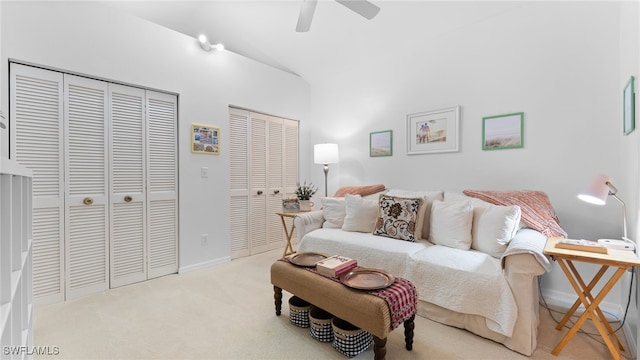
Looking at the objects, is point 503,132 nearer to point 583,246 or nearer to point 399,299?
point 583,246

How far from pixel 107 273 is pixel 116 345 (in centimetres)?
107

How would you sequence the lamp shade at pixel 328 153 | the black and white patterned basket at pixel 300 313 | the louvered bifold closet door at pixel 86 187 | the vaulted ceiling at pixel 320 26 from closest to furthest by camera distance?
the black and white patterned basket at pixel 300 313 → the louvered bifold closet door at pixel 86 187 → the vaulted ceiling at pixel 320 26 → the lamp shade at pixel 328 153

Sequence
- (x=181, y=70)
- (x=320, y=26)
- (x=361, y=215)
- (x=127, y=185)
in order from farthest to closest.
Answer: (x=320, y=26), (x=181, y=70), (x=361, y=215), (x=127, y=185)

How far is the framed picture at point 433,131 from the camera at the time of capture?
2920 millimetres

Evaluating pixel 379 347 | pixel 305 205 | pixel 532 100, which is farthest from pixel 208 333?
pixel 532 100

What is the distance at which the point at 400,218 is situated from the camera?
8.45 feet

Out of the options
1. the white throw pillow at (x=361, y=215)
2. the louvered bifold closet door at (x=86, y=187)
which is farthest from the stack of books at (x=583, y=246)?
the louvered bifold closet door at (x=86, y=187)

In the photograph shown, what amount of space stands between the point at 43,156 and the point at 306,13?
2.40m

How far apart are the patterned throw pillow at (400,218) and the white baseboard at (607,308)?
1.17 metres

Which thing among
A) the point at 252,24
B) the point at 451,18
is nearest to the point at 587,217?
the point at 451,18

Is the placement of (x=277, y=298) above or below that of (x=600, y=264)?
below

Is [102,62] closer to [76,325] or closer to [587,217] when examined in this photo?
[76,325]

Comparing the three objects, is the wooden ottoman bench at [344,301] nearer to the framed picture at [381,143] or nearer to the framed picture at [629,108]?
the framed picture at [629,108]

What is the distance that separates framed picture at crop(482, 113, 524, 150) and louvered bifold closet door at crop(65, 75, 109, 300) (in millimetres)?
3548
